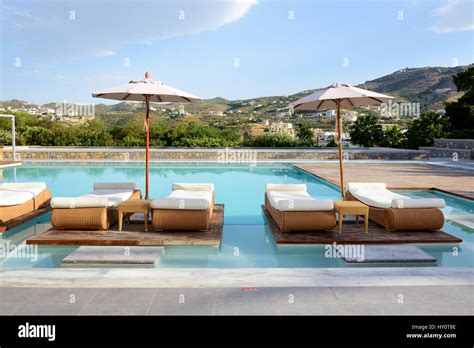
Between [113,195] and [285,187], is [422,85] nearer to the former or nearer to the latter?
[285,187]

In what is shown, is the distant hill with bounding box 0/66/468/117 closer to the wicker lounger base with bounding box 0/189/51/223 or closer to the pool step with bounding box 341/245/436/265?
the wicker lounger base with bounding box 0/189/51/223

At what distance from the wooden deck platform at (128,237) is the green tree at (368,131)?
20801 mm

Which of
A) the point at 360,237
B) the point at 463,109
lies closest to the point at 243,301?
the point at 360,237

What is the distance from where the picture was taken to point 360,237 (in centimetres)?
532

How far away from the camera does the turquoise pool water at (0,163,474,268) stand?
4.63 meters

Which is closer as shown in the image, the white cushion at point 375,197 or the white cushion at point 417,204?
the white cushion at point 417,204

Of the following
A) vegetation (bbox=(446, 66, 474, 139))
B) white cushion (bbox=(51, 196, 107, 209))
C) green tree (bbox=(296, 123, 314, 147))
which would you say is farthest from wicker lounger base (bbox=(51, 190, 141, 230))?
vegetation (bbox=(446, 66, 474, 139))

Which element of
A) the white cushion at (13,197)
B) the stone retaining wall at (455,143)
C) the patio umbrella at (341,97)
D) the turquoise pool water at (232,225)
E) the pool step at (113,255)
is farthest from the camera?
the stone retaining wall at (455,143)

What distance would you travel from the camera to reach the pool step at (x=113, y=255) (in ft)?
14.4

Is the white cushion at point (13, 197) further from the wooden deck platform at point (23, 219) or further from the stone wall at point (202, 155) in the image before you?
the stone wall at point (202, 155)

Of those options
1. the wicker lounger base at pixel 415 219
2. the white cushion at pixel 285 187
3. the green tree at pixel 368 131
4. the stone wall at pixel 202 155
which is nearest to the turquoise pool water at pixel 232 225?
the wicker lounger base at pixel 415 219

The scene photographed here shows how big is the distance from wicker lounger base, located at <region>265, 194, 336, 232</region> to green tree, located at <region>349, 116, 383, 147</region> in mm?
20440
